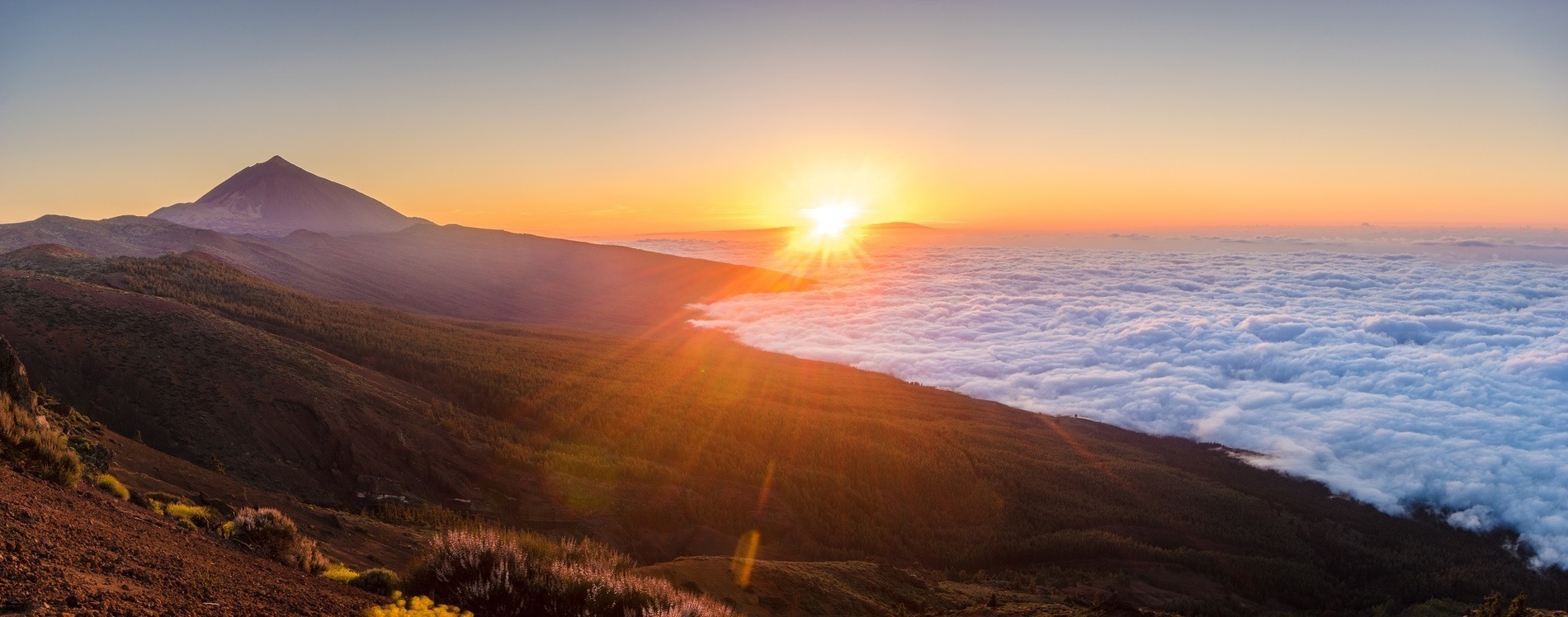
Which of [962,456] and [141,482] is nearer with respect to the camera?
[141,482]

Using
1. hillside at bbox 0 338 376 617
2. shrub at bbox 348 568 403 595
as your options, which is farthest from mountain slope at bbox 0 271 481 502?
shrub at bbox 348 568 403 595

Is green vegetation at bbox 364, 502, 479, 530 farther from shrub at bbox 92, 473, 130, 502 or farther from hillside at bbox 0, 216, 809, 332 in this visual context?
hillside at bbox 0, 216, 809, 332

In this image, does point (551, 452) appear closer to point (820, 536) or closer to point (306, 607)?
point (820, 536)

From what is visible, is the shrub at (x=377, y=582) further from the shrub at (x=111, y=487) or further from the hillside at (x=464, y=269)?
the hillside at (x=464, y=269)


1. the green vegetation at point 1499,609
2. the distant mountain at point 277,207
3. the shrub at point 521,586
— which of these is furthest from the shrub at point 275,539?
the distant mountain at point 277,207

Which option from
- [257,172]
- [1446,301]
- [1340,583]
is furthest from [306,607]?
[257,172]

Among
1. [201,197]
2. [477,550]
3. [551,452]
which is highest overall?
[201,197]
